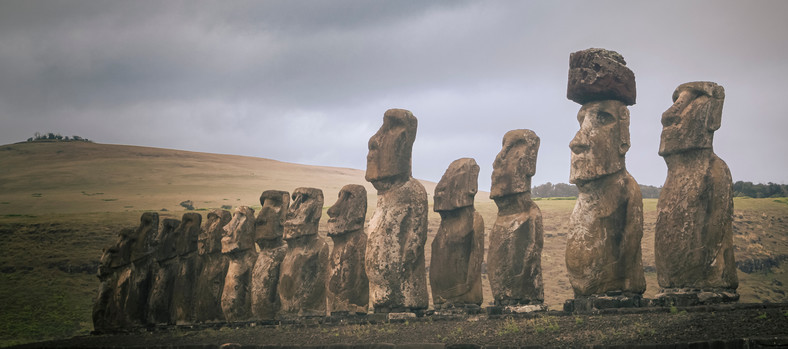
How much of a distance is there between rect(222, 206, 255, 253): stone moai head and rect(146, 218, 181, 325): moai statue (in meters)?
2.53

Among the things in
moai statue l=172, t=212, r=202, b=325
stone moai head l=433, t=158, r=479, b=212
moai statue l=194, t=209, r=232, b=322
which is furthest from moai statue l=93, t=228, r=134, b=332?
stone moai head l=433, t=158, r=479, b=212

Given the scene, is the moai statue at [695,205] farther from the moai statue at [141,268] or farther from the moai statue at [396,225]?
the moai statue at [141,268]

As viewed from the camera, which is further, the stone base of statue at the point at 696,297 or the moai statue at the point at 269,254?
the moai statue at the point at 269,254

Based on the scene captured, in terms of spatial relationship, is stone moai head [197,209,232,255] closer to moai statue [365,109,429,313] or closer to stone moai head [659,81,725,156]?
moai statue [365,109,429,313]

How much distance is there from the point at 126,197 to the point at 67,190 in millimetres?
7452

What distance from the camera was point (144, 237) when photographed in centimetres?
2348

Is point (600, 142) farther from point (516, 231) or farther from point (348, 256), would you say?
point (348, 256)

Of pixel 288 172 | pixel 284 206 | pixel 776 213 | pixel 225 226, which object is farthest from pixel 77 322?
pixel 288 172

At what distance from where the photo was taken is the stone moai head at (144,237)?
915 inches

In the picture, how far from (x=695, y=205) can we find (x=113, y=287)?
55.6 ft

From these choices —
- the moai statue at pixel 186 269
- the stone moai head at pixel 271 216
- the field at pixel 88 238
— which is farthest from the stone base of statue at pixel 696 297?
the moai statue at pixel 186 269

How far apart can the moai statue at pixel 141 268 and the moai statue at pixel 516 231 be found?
11.7 meters

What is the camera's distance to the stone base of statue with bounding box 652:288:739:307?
42.2ft

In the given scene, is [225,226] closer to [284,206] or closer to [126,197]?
[284,206]
